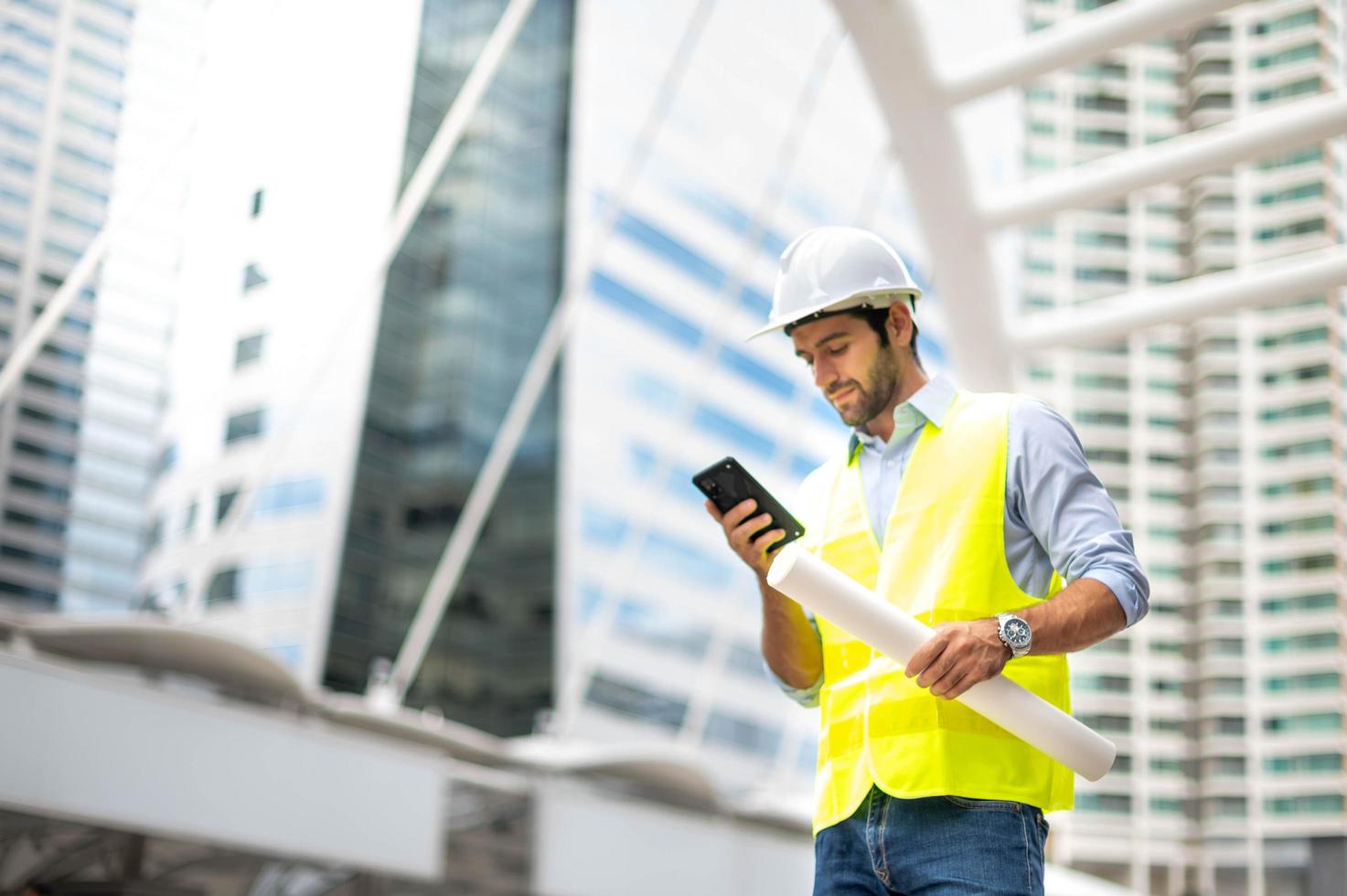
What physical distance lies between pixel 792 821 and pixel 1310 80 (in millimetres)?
31919

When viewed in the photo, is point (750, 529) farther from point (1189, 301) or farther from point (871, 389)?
point (1189, 301)

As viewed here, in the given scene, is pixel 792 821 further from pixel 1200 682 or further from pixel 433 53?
pixel 1200 682

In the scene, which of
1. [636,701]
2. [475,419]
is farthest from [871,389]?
[636,701]

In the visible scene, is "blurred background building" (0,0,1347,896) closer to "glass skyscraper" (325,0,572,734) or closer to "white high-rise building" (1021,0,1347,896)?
"glass skyscraper" (325,0,572,734)

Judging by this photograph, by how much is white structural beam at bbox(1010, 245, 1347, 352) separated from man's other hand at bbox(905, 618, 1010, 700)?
5.72 meters

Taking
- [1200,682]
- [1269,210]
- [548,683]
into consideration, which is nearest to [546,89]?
[548,683]

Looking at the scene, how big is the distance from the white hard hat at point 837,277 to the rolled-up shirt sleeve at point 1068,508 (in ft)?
0.72

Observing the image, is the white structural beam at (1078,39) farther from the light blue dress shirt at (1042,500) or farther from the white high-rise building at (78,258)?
the light blue dress shirt at (1042,500)

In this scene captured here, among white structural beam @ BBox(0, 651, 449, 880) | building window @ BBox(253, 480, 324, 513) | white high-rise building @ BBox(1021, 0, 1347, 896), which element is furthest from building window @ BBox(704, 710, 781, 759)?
white structural beam @ BBox(0, 651, 449, 880)

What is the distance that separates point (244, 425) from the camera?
670 cm

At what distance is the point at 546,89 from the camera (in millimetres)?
24000

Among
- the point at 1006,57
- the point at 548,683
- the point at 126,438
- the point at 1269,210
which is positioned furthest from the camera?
the point at 1269,210

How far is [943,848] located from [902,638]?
0.24m

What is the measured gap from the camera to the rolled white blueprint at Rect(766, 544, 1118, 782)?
61.8 inches
